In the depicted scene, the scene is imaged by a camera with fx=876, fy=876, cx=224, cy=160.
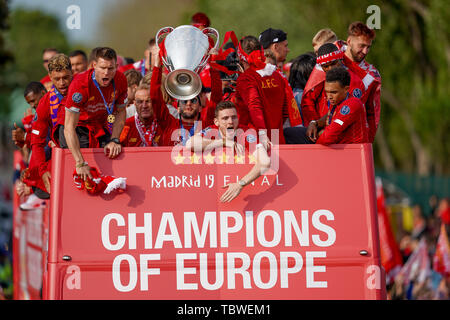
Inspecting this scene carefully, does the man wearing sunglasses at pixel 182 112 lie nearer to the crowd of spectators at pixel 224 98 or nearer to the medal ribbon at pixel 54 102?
the crowd of spectators at pixel 224 98

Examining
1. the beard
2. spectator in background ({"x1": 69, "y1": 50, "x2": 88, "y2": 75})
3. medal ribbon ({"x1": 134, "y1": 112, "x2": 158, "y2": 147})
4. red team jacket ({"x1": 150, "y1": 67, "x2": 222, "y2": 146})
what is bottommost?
medal ribbon ({"x1": 134, "y1": 112, "x2": 158, "y2": 147})

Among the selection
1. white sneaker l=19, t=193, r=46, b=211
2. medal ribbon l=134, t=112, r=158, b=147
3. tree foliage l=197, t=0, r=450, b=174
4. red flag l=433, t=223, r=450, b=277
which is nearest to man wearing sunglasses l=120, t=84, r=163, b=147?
medal ribbon l=134, t=112, r=158, b=147

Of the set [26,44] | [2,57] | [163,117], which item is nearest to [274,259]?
[163,117]

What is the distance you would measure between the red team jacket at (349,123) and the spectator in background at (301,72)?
1.58 m

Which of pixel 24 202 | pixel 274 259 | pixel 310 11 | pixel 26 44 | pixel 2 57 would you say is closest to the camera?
pixel 274 259

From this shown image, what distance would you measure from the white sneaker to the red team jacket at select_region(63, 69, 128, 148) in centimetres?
311

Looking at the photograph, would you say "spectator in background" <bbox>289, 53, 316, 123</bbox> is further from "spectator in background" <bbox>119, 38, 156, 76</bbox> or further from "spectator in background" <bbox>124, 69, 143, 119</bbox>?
"spectator in background" <bbox>119, 38, 156, 76</bbox>

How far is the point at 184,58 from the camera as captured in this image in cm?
682

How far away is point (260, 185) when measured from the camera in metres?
6.25

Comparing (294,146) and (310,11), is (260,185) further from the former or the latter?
(310,11)

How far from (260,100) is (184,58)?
78 cm

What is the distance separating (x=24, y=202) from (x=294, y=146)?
16.8ft

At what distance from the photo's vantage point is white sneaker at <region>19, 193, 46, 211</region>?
9.96 m

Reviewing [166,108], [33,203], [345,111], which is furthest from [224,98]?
[33,203]
